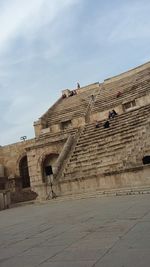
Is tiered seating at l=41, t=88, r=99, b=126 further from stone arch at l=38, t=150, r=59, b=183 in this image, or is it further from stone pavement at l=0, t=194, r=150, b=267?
stone pavement at l=0, t=194, r=150, b=267

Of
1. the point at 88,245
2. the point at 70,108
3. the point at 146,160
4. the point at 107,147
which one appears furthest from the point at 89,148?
the point at 88,245

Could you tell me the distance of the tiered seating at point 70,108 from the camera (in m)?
28.5

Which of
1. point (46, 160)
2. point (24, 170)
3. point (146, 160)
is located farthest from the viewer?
point (24, 170)

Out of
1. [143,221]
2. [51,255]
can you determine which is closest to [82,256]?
[51,255]

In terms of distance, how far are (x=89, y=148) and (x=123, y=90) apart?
9.93m

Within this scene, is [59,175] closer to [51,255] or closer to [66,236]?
[66,236]

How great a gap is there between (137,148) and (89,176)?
2.44 meters

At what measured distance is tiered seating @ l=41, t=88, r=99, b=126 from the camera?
93.6ft

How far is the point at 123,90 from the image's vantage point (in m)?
27.9

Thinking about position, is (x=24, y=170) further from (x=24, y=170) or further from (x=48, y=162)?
(x=48, y=162)

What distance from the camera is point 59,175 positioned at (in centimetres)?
1847

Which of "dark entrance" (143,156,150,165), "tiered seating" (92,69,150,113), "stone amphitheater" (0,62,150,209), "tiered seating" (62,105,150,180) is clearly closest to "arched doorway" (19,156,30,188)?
"stone amphitheater" (0,62,150,209)

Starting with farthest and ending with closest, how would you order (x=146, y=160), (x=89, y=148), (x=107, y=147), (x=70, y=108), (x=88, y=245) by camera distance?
(x=70, y=108) < (x=89, y=148) < (x=107, y=147) < (x=146, y=160) < (x=88, y=245)

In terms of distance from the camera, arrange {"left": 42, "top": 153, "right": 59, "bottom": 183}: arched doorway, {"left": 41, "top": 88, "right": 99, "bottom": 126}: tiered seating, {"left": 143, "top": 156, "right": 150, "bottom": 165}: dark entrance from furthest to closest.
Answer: {"left": 41, "top": 88, "right": 99, "bottom": 126}: tiered seating
{"left": 42, "top": 153, "right": 59, "bottom": 183}: arched doorway
{"left": 143, "top": 156, "right": 150, "bottom": 165}: dark entrance
